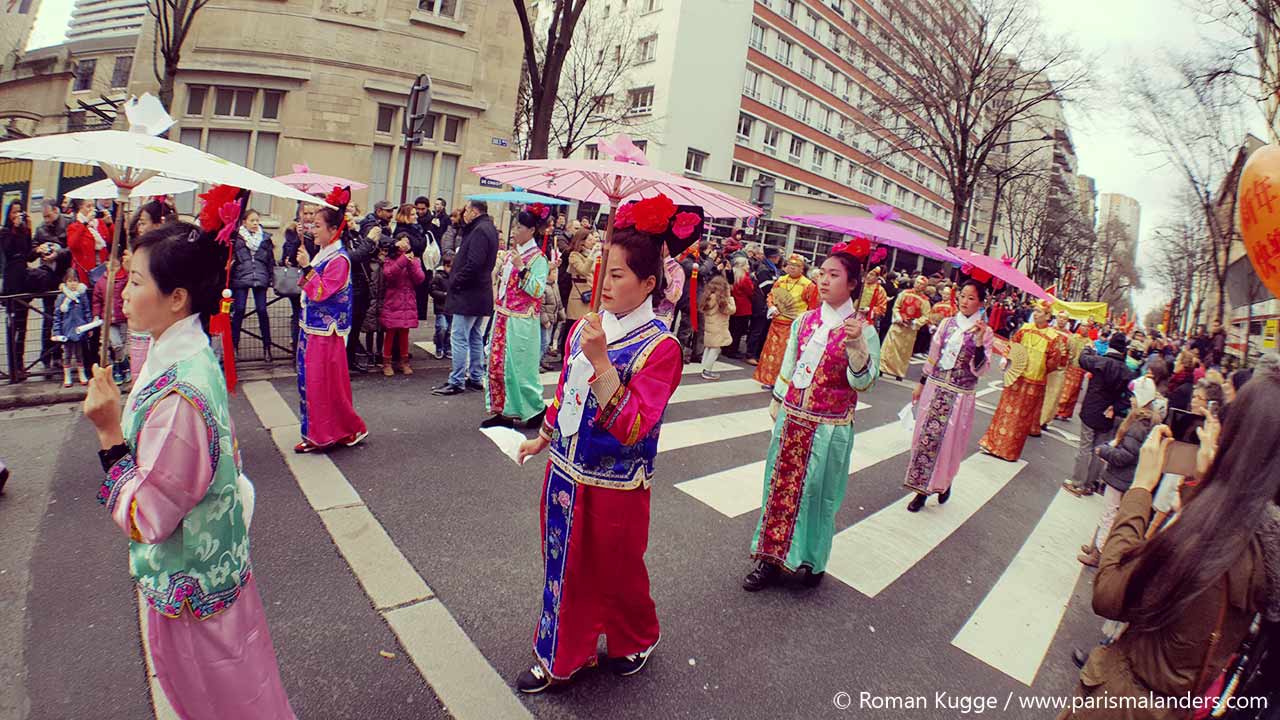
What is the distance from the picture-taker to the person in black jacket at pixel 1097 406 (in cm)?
705

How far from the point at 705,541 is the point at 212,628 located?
310 centimetres

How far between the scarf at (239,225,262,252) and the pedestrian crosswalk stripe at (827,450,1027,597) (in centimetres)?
736

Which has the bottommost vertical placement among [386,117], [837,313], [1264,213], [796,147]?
[837,313]

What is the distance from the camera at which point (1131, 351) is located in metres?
13.2

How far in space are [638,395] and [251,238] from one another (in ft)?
24.2

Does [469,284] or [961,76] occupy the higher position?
[961,76]

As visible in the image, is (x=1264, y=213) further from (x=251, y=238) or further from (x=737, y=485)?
(x=251, y=238)

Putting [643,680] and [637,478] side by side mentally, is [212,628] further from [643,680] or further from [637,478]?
[643,680]

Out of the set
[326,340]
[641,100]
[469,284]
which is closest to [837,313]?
[326,340]

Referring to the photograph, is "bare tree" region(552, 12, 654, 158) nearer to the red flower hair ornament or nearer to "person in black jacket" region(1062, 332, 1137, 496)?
"person in black jacket" region(1062, 332, 1137, 496)

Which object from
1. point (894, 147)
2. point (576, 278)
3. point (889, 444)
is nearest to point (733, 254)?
point (576, 278)

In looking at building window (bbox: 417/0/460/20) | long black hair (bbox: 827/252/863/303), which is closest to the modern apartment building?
building window (bbox: 417/0/460/20)

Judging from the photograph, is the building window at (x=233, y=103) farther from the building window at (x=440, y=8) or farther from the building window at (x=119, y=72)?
the building window at (x=119, y=72)

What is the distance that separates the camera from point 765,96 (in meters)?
36.3
